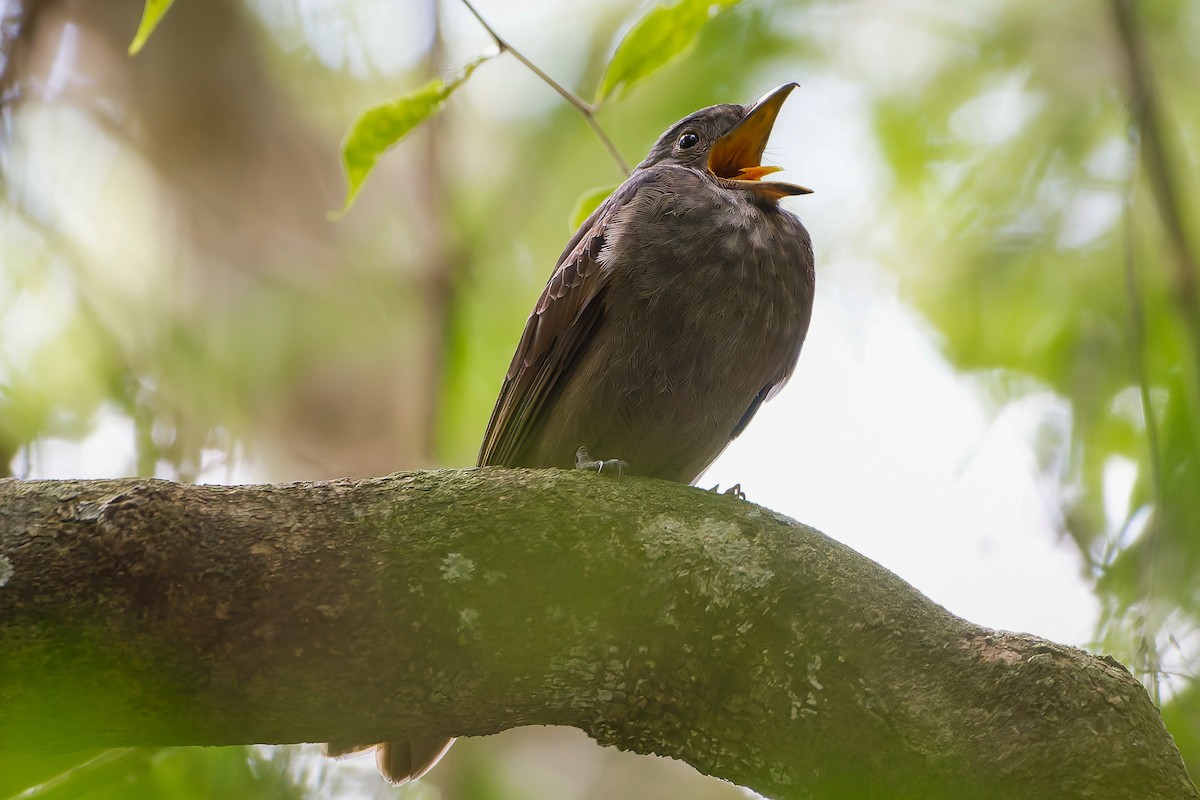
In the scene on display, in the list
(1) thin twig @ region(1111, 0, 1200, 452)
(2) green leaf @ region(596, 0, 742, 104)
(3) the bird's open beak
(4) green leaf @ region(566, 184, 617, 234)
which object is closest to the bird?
(4) green leaf @ region(566, 184, 617, 234)

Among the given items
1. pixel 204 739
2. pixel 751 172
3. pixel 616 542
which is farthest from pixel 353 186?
pixel 751 172

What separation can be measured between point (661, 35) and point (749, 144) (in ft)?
5.60

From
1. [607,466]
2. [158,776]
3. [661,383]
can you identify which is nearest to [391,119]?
[607,466]

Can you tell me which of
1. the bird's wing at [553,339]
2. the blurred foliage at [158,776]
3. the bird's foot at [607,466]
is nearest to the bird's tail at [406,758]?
the blurred foliage at [158,776]

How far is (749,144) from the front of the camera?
14.4ft

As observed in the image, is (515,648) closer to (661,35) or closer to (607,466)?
(607,466)

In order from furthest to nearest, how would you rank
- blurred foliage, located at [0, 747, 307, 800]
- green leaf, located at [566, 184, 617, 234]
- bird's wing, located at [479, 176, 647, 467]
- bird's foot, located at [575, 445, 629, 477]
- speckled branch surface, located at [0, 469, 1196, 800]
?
1. bird's wing, located at [479, 176, 647, 467]
2. green leaf, located at [566, 184, 617, 234]
3. bird's foot, located at [575, 445, 629, 477]
4. blurred foliage, located at [0, 747, 307, 800]
5. speckled branch surface, located at [0, 469, 1196, 800]

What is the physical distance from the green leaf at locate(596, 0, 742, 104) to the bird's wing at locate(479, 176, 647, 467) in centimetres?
88

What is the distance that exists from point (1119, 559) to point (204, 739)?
95.4 inches

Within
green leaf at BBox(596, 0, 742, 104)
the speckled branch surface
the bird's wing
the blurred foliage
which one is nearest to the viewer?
the speckled branch surface

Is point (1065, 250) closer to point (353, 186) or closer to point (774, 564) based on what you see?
point (774, 564)

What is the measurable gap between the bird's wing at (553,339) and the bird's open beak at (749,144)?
0.52m

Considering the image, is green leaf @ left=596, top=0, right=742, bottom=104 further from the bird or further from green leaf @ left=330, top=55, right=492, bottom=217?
the bird

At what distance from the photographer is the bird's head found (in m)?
4.27
